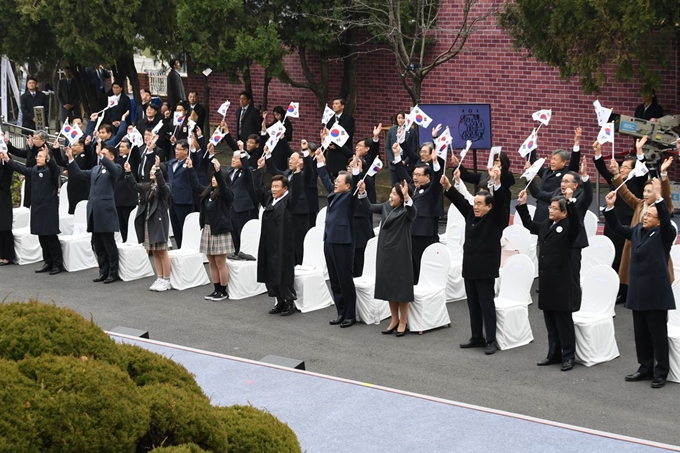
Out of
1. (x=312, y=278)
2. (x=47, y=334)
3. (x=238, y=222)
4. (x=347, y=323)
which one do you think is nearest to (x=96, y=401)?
(x=47, y=334)

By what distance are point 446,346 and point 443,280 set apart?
100 cm

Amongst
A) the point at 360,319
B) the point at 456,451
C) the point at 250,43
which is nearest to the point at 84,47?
the point at 250,43

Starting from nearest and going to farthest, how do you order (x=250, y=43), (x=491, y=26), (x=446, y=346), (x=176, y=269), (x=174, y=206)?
(x=446, y=346) → (x=176, y=269) → (x=174, y=206) → (x=250, y=43) → (x=491, y=26)

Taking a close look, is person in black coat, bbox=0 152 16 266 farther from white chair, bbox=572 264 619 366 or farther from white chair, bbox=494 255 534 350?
white chair, bbox=572 264 619 366

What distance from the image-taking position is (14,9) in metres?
21.5

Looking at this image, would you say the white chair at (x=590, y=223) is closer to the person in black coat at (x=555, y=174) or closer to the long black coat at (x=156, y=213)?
the person in black coat at (x=555, y=174)

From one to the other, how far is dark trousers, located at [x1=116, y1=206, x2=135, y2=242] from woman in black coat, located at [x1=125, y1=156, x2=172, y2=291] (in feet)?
4.89

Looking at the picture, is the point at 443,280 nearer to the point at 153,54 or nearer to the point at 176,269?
the point at 176,269

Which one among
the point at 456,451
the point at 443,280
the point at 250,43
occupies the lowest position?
the point at 456,451

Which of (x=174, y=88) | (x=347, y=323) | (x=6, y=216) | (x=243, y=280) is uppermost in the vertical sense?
(x=174, y=88)

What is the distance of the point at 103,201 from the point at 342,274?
4.02 metres

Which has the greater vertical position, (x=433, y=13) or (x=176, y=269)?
(x=433, y=13)

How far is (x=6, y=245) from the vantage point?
51.6ft

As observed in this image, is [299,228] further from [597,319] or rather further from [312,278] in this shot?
[597,319]
